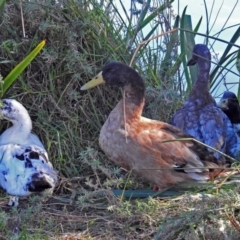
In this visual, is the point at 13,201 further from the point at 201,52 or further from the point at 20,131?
the point at 201,52

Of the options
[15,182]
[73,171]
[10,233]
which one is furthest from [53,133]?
[10,233]

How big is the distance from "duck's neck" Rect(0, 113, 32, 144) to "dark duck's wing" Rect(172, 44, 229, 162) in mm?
910

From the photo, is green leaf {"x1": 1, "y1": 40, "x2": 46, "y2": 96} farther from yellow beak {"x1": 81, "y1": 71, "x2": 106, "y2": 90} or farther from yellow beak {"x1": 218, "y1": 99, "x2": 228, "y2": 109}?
yellow beak {"x1": 218, "y1": 99, "x2": 228, "y2": 109}

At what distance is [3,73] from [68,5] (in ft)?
1.87

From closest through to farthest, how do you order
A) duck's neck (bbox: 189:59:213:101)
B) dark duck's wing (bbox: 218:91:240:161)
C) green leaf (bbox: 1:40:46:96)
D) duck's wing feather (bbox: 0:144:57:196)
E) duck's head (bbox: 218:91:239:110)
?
duck's wing feather (bbox: 0:144:57:196) < green leaf (bbox: 1:40:46:96) < duck's neck (bbox: 189:59:213:101) < dark duck's wing (bbox: 218:91:240:161) < duck's head (bbox: 218:91:239:110)

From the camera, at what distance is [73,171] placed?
13.8 ft

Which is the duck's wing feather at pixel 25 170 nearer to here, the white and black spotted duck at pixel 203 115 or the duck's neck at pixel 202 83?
the white and black spotted duck at pixel 203 115

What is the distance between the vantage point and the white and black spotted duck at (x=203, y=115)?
Result: 14.3 ft

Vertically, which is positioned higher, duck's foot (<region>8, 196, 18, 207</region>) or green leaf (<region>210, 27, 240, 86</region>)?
green leaf (<region>210, 27, 240, 86</region>)

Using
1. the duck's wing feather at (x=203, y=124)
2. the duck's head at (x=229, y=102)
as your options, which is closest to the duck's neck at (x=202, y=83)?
the duck's wing feather at (x=203, y=124)

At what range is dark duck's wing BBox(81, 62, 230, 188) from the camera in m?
3.83

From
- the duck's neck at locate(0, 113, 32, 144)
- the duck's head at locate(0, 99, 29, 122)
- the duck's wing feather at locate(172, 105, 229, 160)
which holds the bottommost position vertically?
the duck's neck at locate(0, 113, 32, 144)

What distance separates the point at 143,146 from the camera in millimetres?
3840

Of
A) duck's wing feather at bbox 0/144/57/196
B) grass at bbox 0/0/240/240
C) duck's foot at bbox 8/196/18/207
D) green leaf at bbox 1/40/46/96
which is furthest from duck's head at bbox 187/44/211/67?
duck's foot at bbox 8/196/18/207
